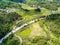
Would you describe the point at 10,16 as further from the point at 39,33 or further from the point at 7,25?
the point at 39,33

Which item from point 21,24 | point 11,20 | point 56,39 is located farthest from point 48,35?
point 11,20

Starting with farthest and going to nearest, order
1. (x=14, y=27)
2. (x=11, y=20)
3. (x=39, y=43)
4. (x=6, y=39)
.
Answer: (x=11, y=20), (x=14, y=27), (x=6, y=39), (x=39, y=43)

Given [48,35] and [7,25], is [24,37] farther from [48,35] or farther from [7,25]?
[7,25]

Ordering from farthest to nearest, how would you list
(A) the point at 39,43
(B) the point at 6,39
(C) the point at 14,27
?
(C) the point at 14,27 → (B) the point at 6,39 → (A) the point at 39,43

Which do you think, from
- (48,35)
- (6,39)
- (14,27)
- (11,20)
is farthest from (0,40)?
(48,35)

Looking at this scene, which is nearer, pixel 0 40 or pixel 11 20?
pixel 0 40

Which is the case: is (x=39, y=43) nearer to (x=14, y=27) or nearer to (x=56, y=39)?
(x=56, y=39)

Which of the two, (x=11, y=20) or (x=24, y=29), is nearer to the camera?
(x=24, y=29)

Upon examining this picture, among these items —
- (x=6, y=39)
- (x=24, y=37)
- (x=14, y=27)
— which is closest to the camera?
(x=24, y=37)
